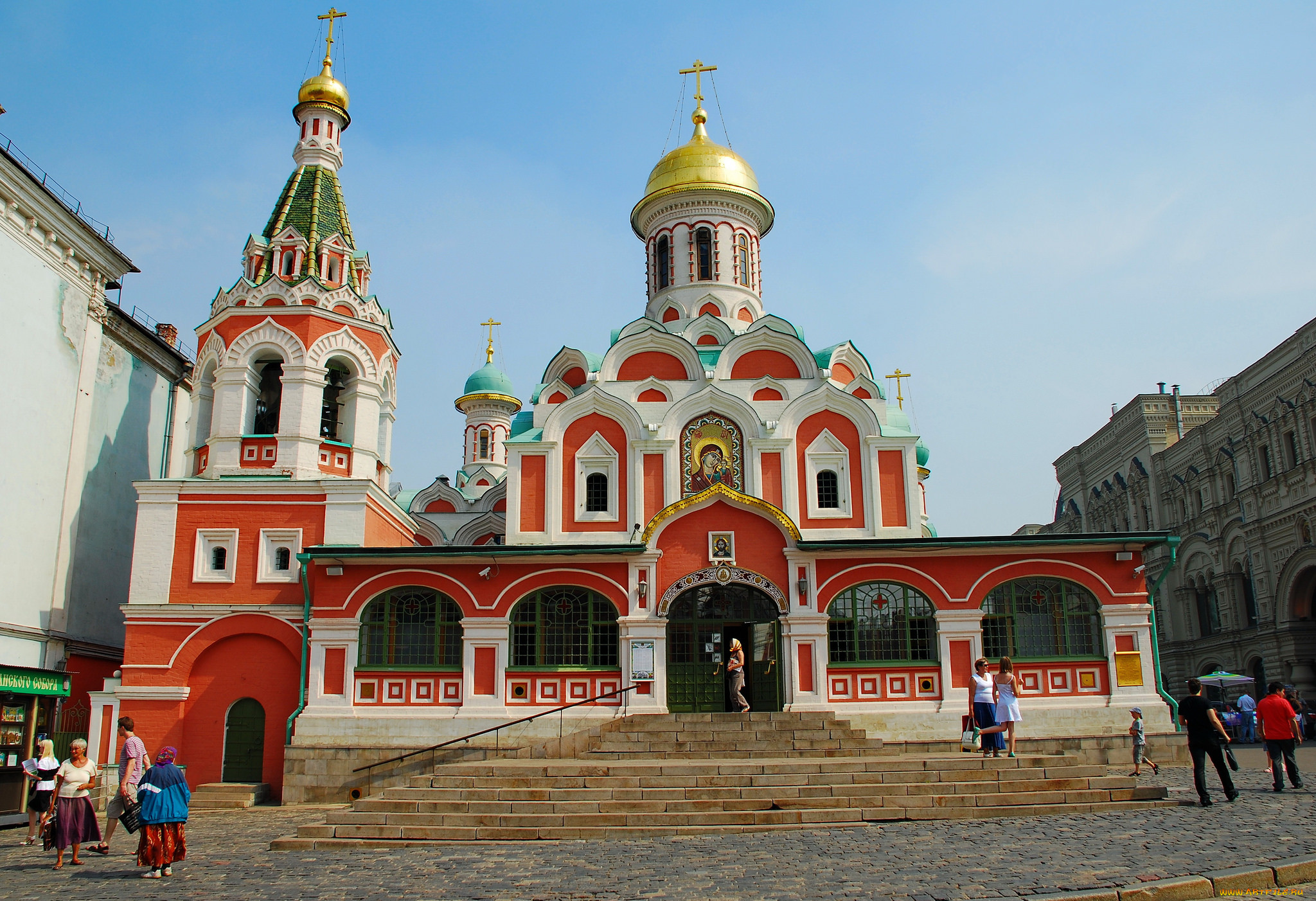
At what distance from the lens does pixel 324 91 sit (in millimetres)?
22219

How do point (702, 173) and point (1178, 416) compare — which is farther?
point (1178, 416)

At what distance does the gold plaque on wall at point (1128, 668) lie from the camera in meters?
16.9

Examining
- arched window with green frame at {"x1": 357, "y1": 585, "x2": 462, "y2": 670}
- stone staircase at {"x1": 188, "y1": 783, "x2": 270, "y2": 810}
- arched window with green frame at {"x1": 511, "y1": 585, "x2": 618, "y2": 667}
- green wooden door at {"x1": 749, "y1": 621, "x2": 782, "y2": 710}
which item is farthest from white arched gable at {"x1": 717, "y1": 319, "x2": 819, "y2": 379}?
stone staircase at {"x1": 188, "y1": 783, "x2": 270, "y2": 810}

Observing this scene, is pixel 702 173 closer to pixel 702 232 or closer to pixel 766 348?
pixel 702 232

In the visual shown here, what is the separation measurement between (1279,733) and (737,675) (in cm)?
731

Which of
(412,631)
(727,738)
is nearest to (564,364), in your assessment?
(412,631)

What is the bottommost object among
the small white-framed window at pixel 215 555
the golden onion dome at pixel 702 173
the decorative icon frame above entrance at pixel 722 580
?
the decorative icon frame above entrance at pixel 722 580

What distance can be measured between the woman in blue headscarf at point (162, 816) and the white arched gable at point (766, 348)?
41.6ft

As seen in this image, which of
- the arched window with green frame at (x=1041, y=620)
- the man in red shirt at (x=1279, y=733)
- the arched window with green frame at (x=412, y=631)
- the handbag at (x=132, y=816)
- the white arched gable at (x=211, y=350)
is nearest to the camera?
the handbag at (x=132, y=816)

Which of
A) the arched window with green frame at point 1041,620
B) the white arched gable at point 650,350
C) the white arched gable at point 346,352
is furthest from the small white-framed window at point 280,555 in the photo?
the arched window with green frame at point 1041,620

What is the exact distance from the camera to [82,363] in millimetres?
20938

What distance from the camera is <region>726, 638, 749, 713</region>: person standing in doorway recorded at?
16.3 meters

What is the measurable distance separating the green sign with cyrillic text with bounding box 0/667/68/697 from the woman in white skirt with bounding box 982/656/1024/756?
42.4ft

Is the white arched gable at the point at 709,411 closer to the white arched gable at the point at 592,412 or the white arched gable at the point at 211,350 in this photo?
the white arched gable at the point at 592,412
